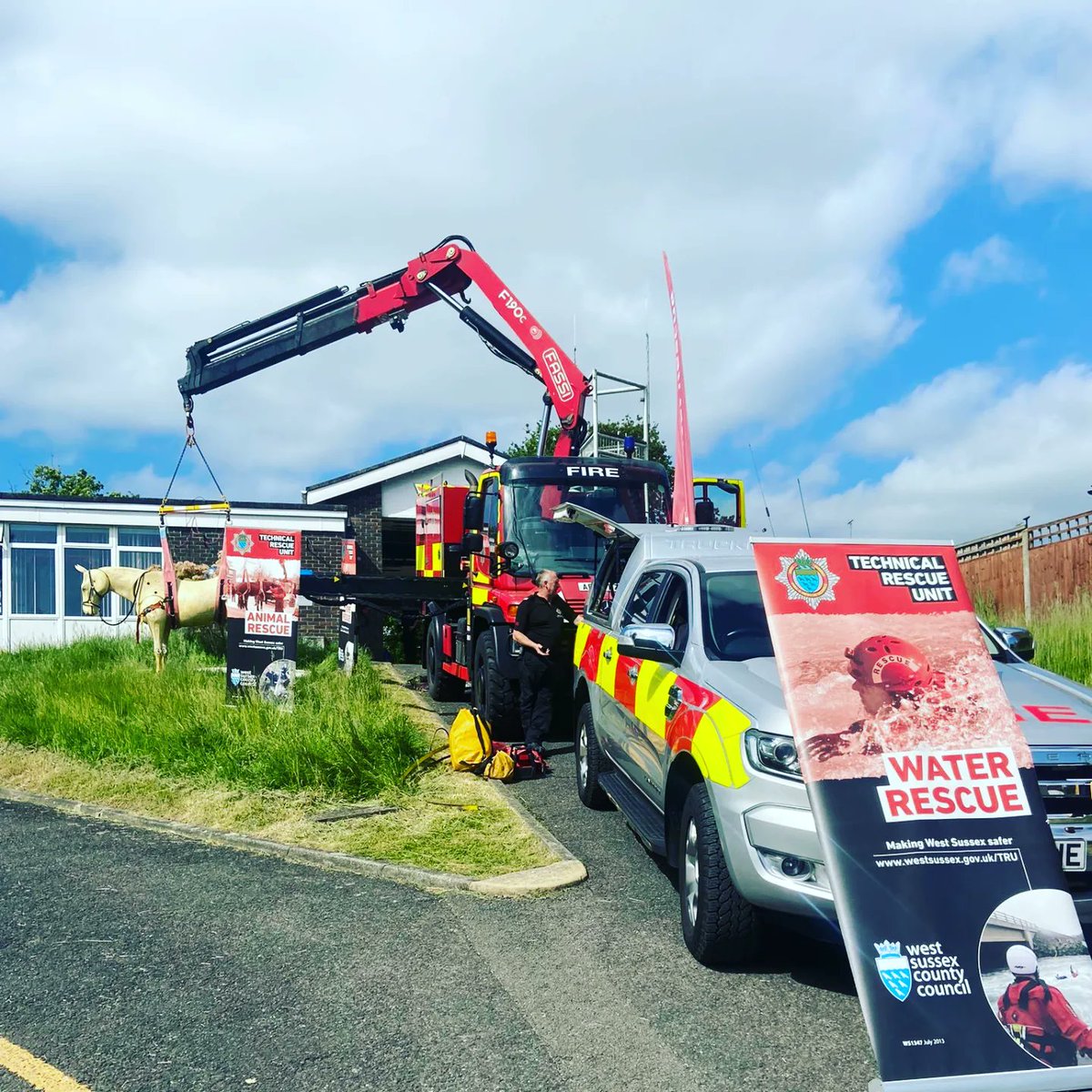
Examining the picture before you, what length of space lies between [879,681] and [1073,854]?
4.21ft

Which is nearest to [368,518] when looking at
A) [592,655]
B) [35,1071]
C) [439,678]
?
[439,678]

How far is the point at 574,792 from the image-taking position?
8953 millimetres

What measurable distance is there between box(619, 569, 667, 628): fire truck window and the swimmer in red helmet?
9.94 feet

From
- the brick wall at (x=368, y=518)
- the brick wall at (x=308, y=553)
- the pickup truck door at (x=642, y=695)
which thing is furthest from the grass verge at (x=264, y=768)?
the brick wall at (x=368, y=518)

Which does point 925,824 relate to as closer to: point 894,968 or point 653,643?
point 894,968

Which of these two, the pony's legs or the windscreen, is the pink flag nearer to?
the windscreen

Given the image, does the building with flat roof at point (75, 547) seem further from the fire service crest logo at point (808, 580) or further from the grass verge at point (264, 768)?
the fire service crest logo at point (808, 580)

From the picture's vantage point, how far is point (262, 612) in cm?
1145

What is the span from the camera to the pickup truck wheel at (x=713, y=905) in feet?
15.9

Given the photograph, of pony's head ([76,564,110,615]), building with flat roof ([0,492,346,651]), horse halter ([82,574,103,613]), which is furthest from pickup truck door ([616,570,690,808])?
building with flat roof ([0,492,346,651])

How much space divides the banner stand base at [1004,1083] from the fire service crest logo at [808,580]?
1.54 m

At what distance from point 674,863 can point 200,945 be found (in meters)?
2.35

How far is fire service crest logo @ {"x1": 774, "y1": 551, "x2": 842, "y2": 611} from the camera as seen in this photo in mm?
4027

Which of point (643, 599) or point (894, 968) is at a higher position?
point (643, 599)
